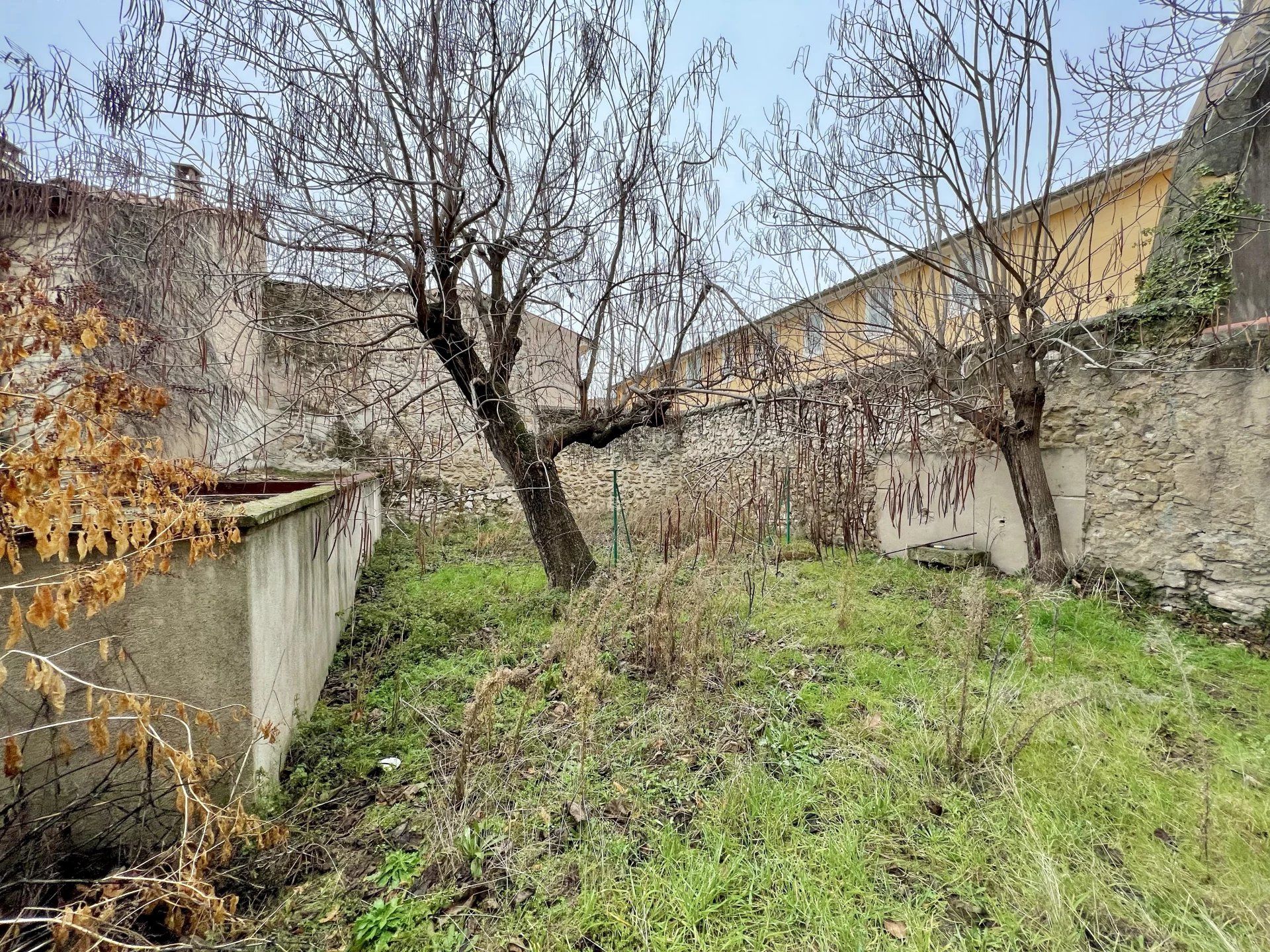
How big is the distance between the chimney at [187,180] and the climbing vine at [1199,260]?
8.48m

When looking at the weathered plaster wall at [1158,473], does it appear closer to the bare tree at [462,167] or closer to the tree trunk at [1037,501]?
the tree trunk at [1037,501]

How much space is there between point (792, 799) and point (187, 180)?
215 inches

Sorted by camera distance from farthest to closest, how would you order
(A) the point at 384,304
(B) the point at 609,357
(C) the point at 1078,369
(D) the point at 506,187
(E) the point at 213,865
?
(C) the point at 1078,369 < (B) the point at 609,357 < (A) the point at 384,304 < (D) the point at 506,187 < (E) the point at 213,865

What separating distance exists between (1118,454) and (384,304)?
772cm

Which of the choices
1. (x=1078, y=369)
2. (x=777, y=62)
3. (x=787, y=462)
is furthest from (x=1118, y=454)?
(x=777, y=62)

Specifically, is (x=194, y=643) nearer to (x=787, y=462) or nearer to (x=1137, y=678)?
(x=787, y=462)

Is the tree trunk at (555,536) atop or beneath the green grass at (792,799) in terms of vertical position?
atop

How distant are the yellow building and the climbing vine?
0.29 meters

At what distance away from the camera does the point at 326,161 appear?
3.56 meters

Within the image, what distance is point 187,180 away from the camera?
11.5ft

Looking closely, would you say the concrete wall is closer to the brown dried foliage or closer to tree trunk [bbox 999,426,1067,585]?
tree trunk [bbox 999,426,1067,585]

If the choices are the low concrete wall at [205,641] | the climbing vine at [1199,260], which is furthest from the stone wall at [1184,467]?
the low concrete wall at [205,641]

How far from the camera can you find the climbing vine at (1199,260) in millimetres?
4938

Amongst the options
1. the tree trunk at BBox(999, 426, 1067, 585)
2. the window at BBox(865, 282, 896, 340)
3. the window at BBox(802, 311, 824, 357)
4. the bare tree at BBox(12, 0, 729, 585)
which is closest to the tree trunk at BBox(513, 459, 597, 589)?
the bare tree at BBox(12, 0, 729, 585)
